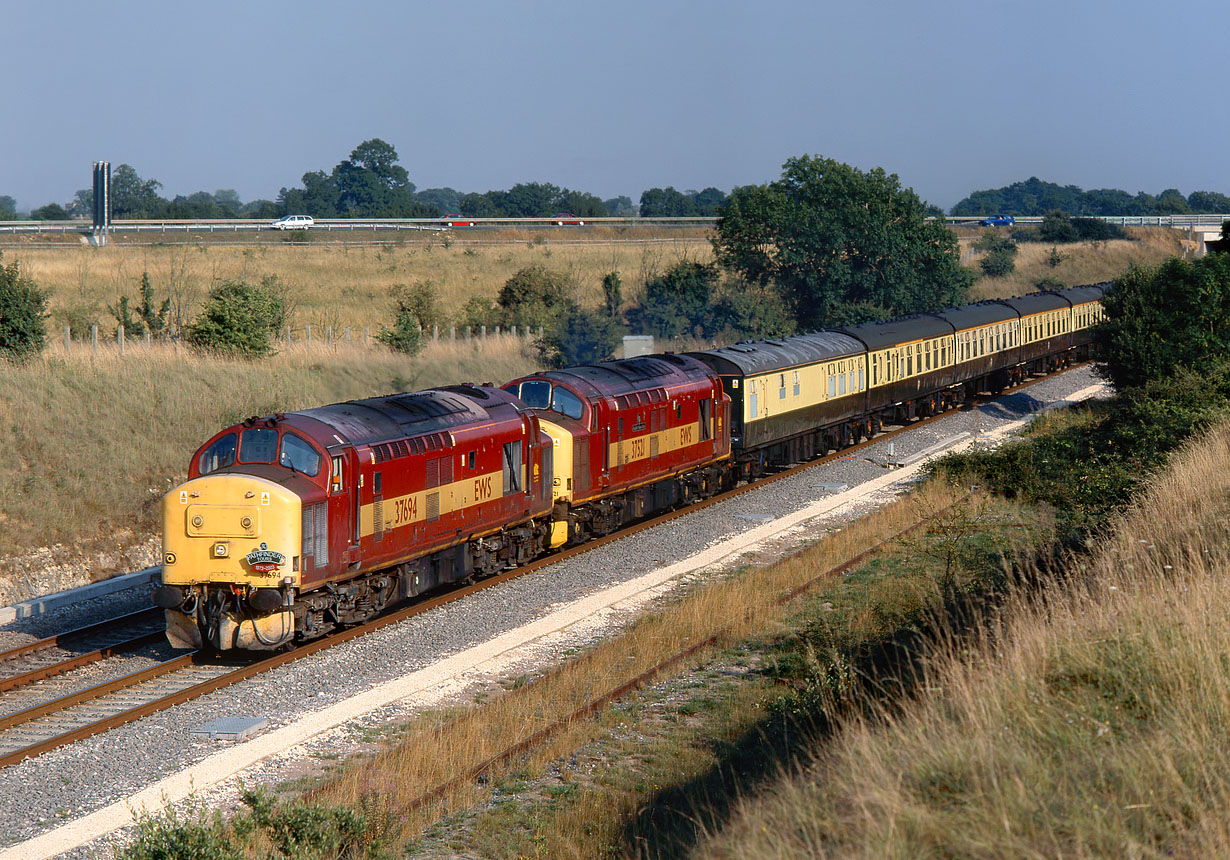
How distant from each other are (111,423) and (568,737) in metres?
19.2

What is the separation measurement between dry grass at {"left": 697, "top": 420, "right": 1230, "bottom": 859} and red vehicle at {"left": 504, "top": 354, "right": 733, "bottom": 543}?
47.5 feet

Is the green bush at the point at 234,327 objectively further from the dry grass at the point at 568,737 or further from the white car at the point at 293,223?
the white car at the point at 293,223

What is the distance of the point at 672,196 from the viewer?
557 ft

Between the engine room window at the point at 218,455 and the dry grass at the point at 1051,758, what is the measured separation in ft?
35.3

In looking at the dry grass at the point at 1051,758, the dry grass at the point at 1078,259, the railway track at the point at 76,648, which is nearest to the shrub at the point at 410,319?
the railway track at the point at 76,648

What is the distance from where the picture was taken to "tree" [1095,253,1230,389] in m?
37.9

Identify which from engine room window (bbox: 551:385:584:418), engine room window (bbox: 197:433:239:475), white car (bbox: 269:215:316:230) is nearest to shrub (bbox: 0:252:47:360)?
engine room window (bbox: 551:385:584:418)

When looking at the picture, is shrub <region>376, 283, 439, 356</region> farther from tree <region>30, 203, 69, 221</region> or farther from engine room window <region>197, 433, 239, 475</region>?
tree <region>30, 203, 69, 221</region>

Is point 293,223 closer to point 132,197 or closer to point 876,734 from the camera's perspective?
point 132,197

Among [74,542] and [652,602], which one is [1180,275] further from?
[74,542]

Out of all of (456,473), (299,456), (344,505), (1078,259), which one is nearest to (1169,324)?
(456,473)

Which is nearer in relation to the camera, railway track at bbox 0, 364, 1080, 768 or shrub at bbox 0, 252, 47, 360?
railway track at bbox 0, 364, 1080, 768

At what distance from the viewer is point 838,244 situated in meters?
69.2

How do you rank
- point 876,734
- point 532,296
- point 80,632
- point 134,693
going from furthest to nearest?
point 532,296 < point 80,632 < point 134,693 < point 876,734
